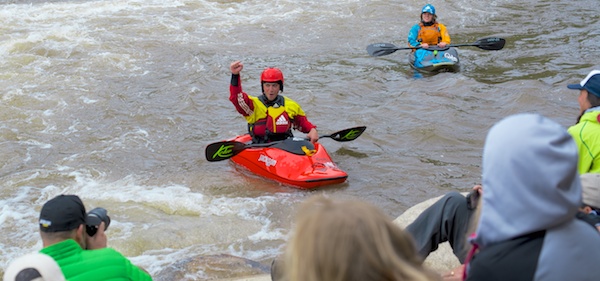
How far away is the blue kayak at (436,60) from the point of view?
36.9ft

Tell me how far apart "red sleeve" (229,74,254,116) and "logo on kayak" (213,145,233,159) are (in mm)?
449

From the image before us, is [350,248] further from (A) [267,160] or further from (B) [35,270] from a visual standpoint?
(A) [267,160]

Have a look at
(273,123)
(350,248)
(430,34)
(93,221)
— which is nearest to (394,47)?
(430,34)

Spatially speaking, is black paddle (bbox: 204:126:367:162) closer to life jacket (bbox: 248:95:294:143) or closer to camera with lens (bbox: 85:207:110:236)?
life jacket (bbox: 248:95:294:143)

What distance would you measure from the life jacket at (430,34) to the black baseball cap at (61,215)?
9735 mm

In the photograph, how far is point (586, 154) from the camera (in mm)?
3812

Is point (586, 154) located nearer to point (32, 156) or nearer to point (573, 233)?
point (573, 233)

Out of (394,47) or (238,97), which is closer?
(238,97)

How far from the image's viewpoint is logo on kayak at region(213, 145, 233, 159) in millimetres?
7277

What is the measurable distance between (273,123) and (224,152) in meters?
0.60

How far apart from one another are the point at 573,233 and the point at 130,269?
68.4 inches

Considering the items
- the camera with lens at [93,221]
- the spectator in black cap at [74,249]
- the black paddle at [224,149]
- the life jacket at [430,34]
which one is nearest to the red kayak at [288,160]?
the black paddle at [224,149]

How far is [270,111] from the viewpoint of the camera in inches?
282

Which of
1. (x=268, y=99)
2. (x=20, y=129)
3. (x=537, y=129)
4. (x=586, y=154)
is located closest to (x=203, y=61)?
(x=20, y=129)
